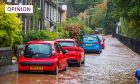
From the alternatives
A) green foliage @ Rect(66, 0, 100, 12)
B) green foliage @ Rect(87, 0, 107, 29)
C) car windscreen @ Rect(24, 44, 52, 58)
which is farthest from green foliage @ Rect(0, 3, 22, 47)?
green foliage @ Rect(66, 0, 100, 12)

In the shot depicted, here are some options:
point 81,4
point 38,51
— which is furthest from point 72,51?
point 81,4

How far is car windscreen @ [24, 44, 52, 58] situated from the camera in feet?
62.1

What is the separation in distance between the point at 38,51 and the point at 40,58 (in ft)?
1.11

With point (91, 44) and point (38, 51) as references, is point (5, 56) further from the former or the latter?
point (91, 44)

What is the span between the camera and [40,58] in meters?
18.9

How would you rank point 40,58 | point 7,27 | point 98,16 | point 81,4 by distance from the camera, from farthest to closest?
point 81,4, point 98,16, point 7,27, point 40,58

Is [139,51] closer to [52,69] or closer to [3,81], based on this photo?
[52,69]

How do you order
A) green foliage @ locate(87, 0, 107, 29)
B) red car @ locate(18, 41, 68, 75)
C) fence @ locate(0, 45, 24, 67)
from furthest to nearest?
green foliage @ locate(87, 0, 107, 29) < fence @ locate(0, 45, 24, 67) < red car @ locate(18, 41, 68, 75)

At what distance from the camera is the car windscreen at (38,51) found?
18938 mm

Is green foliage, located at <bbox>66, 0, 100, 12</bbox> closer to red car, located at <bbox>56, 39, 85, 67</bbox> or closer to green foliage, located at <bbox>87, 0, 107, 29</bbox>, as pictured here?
green foliage, located at <bbox>87, 0, 107, 29</bbox>

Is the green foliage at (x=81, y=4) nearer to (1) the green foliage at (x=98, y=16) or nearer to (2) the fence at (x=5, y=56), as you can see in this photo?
(1) the green foliage at (x=98, y=16)

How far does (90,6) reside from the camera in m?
150

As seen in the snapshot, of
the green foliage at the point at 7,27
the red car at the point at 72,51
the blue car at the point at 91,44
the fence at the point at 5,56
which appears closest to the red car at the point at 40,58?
the fence at the point at 5,56

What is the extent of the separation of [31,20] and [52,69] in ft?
83.0
